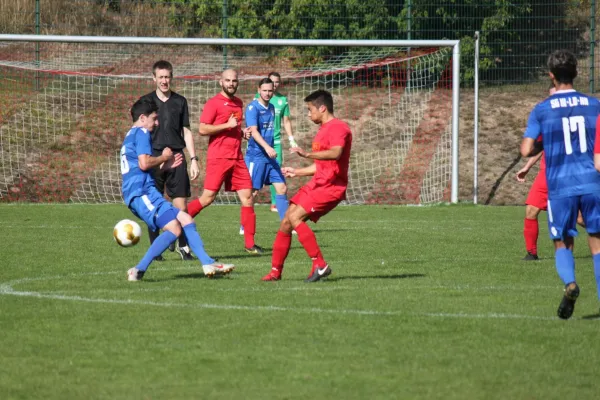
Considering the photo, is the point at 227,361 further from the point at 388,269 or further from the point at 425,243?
the point at 425,243

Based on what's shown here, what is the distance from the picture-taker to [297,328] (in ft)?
22.5

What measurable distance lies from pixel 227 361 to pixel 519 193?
1706 centimetres

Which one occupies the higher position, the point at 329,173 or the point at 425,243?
the point at 329,173

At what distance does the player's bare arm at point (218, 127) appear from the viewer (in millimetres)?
11664

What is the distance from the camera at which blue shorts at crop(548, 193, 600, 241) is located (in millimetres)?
7132

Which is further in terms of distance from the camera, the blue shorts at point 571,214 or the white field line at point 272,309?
the white field line at point 272,309

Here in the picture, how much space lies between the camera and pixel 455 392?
5227 mm

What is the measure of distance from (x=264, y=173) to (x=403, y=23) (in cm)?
1133

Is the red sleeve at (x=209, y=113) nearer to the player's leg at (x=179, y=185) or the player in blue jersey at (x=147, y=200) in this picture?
the player's leg at (x=179, y=185)

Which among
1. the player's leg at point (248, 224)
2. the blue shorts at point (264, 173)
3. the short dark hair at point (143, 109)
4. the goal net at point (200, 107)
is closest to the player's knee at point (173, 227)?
the short dark hair at point (143, 109)

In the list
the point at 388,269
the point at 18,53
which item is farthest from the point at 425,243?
the point at 18,53

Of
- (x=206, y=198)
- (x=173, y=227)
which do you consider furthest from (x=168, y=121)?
(x=173, y=227)

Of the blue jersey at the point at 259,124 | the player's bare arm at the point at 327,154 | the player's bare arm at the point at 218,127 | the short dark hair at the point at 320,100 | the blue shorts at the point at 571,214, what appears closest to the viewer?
the blue shorts at the point at 571,214

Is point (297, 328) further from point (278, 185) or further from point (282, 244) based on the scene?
point (278, 185)
